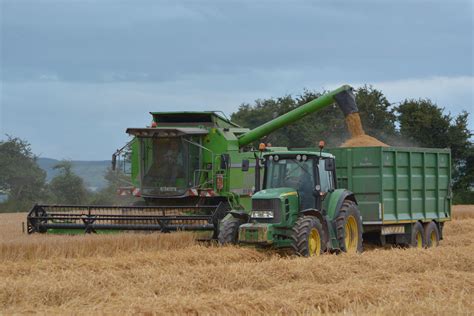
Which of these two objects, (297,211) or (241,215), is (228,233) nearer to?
(241,215)

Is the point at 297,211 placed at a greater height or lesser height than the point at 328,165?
lesser

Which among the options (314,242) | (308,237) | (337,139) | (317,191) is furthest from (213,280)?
(337,139)

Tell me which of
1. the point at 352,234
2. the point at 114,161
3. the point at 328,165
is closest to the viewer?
the point at 328,165

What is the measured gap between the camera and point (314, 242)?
1286 cm

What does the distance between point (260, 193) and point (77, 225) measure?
14.0ft

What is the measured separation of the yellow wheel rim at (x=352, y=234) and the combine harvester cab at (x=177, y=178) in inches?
90.6

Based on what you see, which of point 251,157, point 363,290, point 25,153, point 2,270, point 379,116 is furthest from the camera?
point 25,153

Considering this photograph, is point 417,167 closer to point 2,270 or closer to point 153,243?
point 153,243

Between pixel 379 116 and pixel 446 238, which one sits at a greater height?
pixel 379 116

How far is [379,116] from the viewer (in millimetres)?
36719

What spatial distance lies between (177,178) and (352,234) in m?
3.90

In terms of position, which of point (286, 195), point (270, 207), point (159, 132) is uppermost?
point (159, 132)

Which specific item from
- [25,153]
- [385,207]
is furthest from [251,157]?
[25,153]

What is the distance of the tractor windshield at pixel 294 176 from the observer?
43.5 ft
